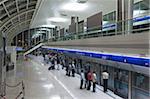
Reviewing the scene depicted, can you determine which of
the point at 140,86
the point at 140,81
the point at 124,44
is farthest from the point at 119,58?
the point at 124,44

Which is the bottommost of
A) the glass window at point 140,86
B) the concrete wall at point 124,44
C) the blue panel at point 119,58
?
the glass window at point 140,86

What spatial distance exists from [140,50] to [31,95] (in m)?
8.14

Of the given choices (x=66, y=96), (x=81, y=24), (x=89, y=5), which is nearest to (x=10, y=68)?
(x=81, y=24)

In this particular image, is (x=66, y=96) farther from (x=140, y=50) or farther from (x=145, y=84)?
(x=140, y=50)

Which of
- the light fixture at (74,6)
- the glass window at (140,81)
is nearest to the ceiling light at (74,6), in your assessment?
the light fixture at (74,6)

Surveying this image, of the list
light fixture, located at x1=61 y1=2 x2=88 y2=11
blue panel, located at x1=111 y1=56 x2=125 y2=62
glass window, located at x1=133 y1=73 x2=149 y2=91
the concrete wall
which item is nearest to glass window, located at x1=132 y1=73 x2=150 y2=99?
glass window, located at x1=133 y1=73 x2=149 y2=91

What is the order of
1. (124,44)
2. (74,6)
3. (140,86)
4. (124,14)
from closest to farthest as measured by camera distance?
(124,44) < (124,14) < (140,86) < (74,6)

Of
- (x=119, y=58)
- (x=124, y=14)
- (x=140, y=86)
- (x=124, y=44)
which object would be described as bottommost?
(x=140, y=86)

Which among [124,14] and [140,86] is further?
[140,86]

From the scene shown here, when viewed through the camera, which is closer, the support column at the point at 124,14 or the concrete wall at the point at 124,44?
the concrete wall at the point at 124,44

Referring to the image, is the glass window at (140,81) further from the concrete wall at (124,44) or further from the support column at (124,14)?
the support column at (124,14)

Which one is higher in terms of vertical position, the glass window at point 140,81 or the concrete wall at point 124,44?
the concrete wall at point 124,44

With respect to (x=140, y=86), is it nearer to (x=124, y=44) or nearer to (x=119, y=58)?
(x=119, y=58)

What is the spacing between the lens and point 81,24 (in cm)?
1914
